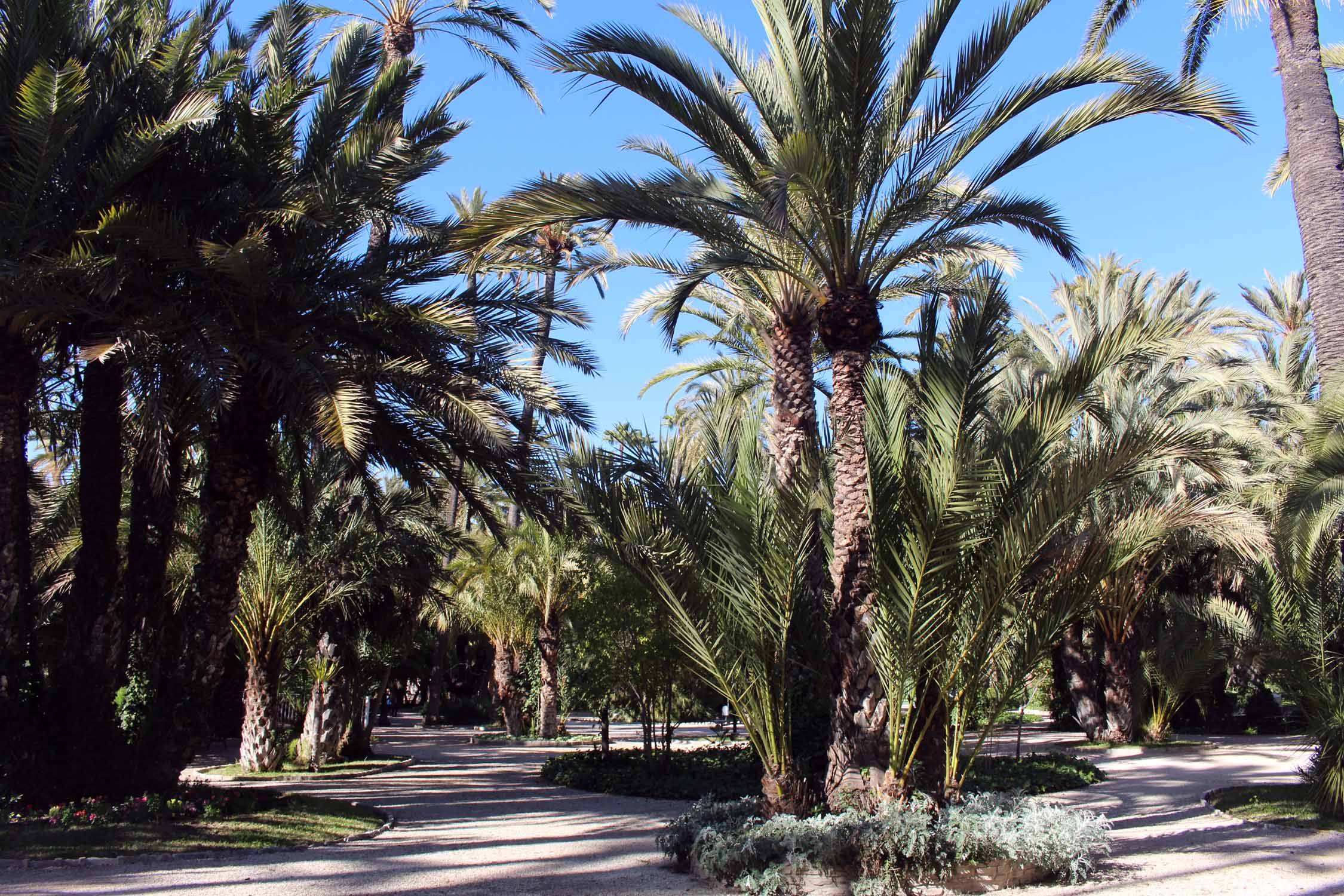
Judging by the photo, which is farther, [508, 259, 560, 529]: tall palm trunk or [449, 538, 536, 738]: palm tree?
[449, 538, 536, 738]: palm tree

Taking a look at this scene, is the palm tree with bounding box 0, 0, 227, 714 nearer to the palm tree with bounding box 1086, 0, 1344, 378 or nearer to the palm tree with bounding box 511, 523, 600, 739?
the palm tree with bounding box 511, 523, 600, 739

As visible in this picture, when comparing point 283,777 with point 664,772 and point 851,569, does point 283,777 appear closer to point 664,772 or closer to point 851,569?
point 664,772

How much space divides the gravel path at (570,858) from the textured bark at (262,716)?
325 centimetres

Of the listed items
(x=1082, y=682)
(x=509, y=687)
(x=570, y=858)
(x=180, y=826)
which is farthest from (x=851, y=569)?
(x=509, y=687)

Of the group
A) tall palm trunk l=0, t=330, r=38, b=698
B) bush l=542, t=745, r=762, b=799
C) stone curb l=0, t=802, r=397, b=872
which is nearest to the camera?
stone curb l=0, t=802, r=397, b=872

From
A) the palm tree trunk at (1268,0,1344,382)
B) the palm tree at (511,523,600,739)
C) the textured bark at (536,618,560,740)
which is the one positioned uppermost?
the palm tree trunk at (1268,0,1344,382)

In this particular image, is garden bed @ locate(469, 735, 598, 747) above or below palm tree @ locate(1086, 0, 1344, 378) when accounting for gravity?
below

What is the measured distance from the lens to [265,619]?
16.8 meters

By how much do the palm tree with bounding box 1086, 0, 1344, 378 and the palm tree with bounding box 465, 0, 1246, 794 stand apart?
5.42 meters

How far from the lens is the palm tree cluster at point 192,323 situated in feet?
32.0

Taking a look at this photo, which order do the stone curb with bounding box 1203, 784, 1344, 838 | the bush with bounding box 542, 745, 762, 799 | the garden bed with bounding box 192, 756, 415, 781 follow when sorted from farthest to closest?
the garden bed with bounding box 192, 756, 415, 781, the bush with bounding box 542, 745, 762, 799, the stone curb with bounding box 1203, 784, 1344, 838

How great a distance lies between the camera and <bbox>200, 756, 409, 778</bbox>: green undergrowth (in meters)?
16.8

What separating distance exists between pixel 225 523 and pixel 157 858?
4.11 meters

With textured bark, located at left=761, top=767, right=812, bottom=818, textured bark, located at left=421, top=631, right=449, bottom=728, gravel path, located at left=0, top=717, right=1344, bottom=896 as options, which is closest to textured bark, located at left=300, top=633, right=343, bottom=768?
gravel path, located at left=0, top=717, right=1344, bottom=896
